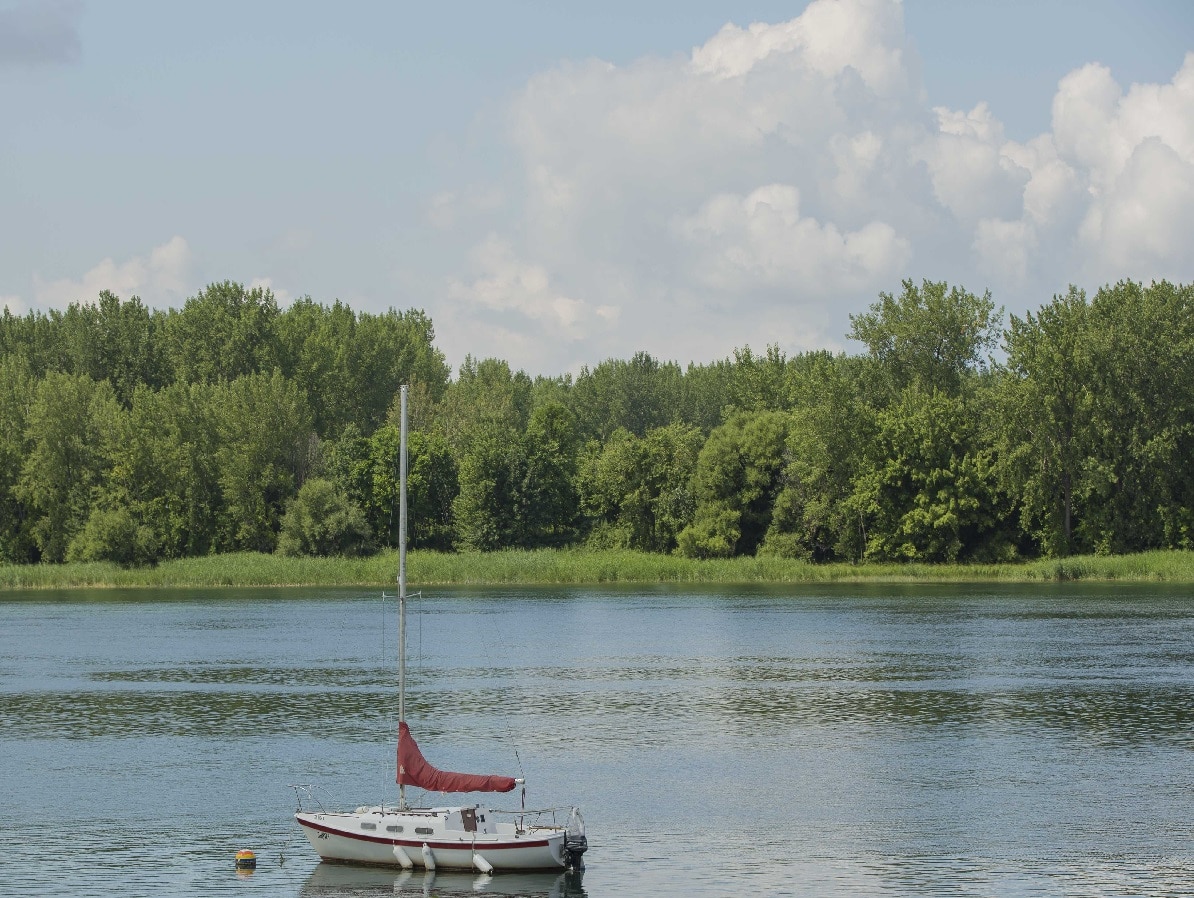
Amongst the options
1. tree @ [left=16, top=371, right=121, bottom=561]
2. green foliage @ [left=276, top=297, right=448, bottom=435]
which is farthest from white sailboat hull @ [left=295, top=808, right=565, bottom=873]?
green foliage @ [left=276, top=297, right=448, bottom=435]

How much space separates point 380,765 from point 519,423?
138766 millimetres

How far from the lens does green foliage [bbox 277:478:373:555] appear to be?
12325cm

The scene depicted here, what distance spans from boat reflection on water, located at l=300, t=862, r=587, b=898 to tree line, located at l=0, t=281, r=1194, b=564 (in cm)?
9053

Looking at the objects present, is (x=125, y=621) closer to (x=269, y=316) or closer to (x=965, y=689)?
(x=965, y=689)

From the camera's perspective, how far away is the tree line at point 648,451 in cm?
11419

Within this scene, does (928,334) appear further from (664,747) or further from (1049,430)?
(664,747)

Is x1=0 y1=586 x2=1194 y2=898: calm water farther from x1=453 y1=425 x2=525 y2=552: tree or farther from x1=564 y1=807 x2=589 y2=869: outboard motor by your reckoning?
x1=453 y1=425 x2=525 y2=552: tree

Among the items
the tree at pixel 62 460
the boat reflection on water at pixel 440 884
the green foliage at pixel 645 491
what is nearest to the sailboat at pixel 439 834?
the boat reflection on water at pixel 440 884

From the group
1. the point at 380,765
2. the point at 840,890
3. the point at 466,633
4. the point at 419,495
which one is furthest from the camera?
the point at 419,495

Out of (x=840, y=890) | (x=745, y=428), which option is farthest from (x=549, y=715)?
(x=745, y=428)

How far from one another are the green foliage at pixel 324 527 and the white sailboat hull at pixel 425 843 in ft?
308

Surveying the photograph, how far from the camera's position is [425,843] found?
1148 inches

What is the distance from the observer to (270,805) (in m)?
36.2

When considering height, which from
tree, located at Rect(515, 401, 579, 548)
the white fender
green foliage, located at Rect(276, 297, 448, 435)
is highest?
green foliage, located at Rect(276, 297, 448, 435)
